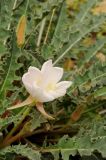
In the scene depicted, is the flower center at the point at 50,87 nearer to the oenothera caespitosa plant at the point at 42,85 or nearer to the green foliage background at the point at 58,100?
the oenothera caespitosa plant at the point at 42,85

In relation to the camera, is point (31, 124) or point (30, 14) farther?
point (30, 14)

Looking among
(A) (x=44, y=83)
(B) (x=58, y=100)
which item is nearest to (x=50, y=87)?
(A) (x=44, y=83)

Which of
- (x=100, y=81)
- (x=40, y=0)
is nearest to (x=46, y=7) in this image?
(x=40, y=0)

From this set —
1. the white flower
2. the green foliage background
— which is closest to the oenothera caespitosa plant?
the white flower

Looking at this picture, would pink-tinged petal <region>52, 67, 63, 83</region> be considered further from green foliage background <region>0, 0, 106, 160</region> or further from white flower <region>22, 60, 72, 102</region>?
green foliage background <region>0, 0, 106, 160</region>

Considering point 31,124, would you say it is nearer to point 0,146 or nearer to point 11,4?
point 0,146

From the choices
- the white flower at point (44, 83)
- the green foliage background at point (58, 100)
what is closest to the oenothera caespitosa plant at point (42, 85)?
the white flower at point (44, 83)

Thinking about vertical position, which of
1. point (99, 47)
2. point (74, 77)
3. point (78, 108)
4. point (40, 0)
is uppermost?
point (40, 0)

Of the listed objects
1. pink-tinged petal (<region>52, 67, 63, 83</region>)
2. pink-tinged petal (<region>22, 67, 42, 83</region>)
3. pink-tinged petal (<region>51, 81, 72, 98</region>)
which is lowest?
pink-tinged petal (<region>51, 81, 72, 98</region>)
